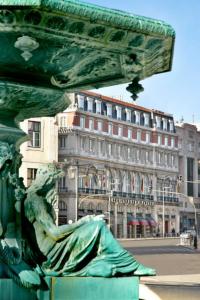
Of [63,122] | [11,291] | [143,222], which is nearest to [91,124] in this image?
[63,122]

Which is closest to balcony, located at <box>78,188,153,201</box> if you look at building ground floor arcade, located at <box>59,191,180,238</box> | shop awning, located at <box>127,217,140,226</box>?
building ground floor arcade, located at <box>59,191,180,238</box>

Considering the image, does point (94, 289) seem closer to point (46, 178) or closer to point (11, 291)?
point (11, 291)

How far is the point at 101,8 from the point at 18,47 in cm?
86

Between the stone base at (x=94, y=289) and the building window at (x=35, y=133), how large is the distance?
49.1 meters

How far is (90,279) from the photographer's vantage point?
682 centimetres

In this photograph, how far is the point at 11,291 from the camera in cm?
670

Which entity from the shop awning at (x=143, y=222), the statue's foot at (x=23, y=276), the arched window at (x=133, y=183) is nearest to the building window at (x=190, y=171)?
the shop awning at (x=143, y=222)

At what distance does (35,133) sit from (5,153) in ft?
164

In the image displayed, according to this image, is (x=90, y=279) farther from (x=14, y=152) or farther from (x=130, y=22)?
(x=130, y=22)

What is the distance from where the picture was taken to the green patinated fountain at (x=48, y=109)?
20.9 ft

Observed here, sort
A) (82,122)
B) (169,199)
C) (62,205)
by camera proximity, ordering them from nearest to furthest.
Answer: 1. (62,205)
2. (82,122)
3. (169,199)

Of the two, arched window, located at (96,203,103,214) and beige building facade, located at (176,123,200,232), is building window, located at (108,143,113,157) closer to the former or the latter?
arched window, located at (96,203,103,214)

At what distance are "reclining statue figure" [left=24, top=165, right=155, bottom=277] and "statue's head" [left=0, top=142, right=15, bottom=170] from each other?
1.28ft

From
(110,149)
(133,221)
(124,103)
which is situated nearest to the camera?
(110,149)
